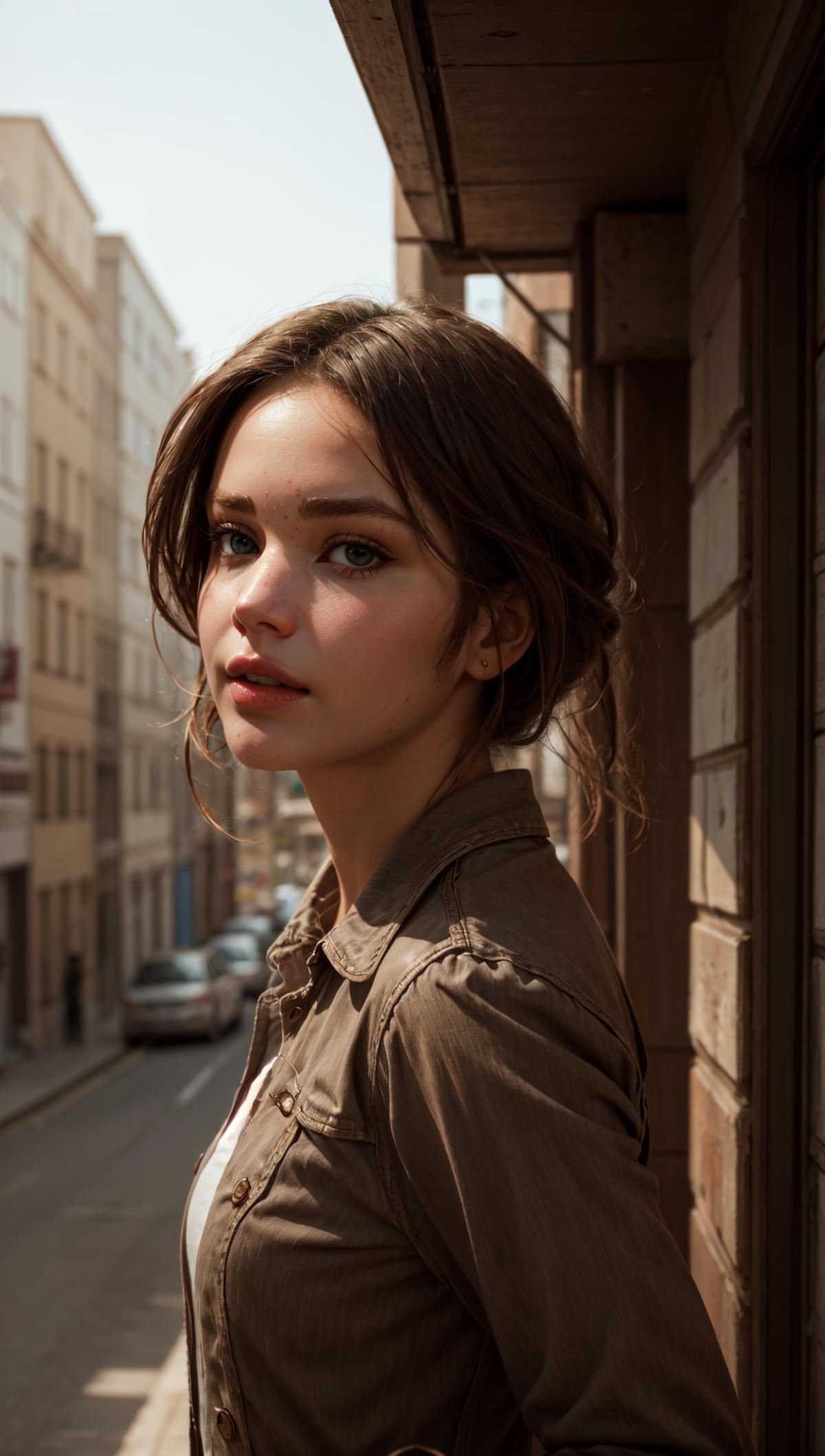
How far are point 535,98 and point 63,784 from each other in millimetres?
30763

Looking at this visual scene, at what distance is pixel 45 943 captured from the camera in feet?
96.9

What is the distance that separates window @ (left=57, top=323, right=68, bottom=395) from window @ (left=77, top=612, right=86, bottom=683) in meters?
4.99

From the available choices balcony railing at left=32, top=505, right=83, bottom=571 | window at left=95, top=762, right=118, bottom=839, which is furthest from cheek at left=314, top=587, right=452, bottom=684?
window at left=95, top=762, right=118, bottom=839

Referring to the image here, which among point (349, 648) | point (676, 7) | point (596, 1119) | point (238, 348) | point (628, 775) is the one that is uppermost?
point (676, 7)

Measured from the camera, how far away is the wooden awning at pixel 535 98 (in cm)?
204

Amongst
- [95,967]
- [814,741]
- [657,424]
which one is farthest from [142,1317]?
[95,967]

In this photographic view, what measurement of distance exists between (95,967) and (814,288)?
114 ft

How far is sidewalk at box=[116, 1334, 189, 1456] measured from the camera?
6.77 meters

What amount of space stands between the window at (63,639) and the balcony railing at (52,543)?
1.03 metres

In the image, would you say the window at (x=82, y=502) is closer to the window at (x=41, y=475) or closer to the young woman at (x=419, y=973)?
the window at (x=41, y=475)

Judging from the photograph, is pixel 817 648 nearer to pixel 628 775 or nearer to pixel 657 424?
pixel 628 775

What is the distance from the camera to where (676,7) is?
2016 millimetres

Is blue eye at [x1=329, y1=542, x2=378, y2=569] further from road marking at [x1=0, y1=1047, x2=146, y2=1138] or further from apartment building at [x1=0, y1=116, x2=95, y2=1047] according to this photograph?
apartment building at [x1=0, y1=116, x2=95, y2=1047]

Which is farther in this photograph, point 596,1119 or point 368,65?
point 368,65
